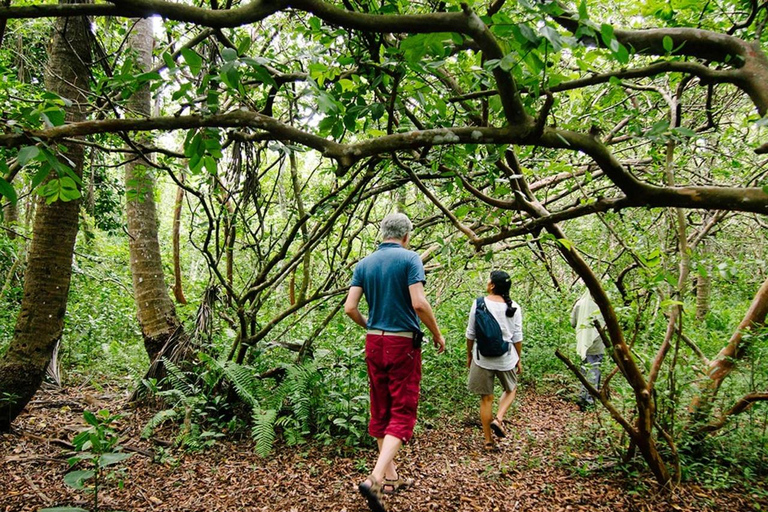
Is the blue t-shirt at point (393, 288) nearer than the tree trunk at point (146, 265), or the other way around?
the blue t-shirt at point (393, 288)

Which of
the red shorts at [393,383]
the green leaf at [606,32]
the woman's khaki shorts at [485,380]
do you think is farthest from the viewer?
the woman's khaki shorts at [485,380]

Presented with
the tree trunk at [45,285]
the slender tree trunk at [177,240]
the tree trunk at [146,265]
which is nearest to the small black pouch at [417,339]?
the tree trunk at [146,265]

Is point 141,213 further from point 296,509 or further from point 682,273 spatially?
point 682,273

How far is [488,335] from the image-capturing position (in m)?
4.73

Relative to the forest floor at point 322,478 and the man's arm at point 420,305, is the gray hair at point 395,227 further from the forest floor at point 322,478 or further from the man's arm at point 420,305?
the forest floor at point 322,478

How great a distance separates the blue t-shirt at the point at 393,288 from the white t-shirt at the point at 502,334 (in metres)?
1.52

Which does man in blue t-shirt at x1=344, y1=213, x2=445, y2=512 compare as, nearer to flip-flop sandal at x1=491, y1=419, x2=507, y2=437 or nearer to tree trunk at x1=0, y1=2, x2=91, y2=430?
flip-flop sandal at x1=491, y1=419, x2=507, y2=437

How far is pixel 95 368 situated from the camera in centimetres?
651

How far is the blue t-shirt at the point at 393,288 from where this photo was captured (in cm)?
355

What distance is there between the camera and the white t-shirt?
15.8ft

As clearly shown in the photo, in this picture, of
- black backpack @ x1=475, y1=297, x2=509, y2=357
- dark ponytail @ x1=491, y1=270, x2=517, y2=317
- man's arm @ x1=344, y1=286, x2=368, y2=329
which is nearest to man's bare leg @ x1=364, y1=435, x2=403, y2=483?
man's arm @ x1=344, y1=286, x2=368, y2=329

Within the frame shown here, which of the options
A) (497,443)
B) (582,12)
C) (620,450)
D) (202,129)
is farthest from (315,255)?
(582,12)

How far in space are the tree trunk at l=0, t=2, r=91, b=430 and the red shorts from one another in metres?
3.08

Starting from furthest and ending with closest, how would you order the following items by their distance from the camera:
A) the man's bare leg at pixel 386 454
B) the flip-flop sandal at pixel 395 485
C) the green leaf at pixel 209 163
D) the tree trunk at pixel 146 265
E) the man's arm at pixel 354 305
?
the tree trunk at pixel 146 265
the man's arm at pixel 354 305
the flip-flop sandal at pixel 395 485
the man's bare leg at pixel 386 454
the green leaf at pixel 209 163
